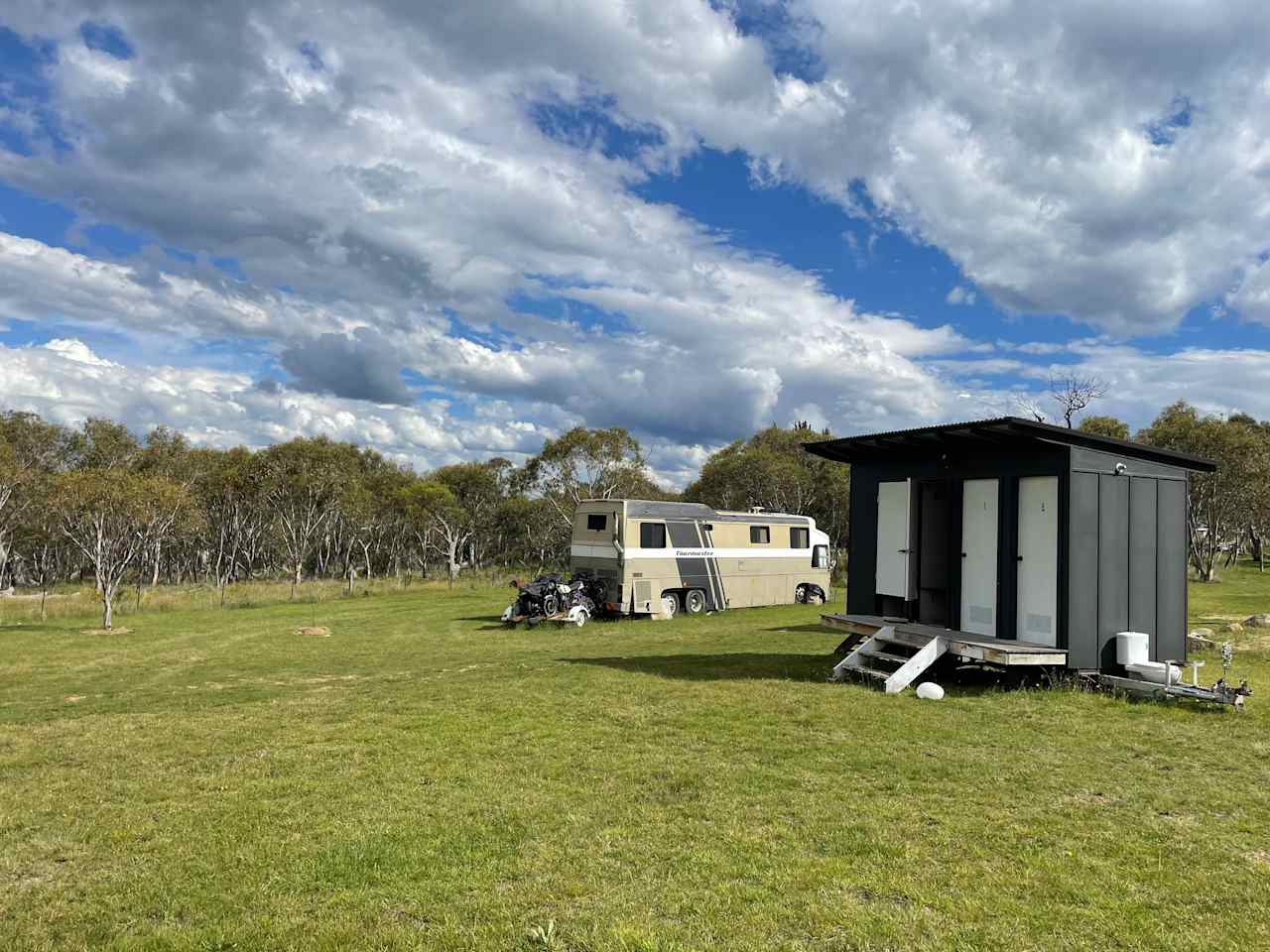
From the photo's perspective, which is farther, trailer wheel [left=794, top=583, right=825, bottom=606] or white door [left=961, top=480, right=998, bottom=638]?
trailer wheel [left=794, top=583, right=825, bottom=606]

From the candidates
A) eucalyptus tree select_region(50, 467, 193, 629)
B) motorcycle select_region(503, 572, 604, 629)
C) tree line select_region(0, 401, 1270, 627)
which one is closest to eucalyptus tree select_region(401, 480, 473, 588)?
tree line select_region(0, 401, 1270, 627)

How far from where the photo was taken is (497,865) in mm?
4625

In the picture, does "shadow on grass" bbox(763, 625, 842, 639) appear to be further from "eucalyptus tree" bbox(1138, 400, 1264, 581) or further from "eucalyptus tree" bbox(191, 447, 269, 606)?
"eucalyptus tree" bbox(191, 447, 269, 606)

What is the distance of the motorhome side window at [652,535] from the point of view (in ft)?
69.1

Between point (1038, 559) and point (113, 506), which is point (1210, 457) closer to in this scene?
point (1038, 559)

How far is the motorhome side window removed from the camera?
69.1ft

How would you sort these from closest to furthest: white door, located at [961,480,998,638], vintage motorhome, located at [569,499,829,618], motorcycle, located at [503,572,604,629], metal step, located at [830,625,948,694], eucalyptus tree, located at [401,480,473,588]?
metal step, located at [830,625,948,694] → white door, located at [961,480,998,638] → motorcycle, located at [503,572,604,629] → vintage motorhome, located at [569,499,829,618] → eucalyptus tree, located at [401,480,473,588]

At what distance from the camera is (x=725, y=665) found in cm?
1230

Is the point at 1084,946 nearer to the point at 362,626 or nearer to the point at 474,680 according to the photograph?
the point at 474,680

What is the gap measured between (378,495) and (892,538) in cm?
3943

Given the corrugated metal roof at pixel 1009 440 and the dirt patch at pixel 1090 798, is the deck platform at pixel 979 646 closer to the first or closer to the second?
the corrugated metal roof at pixel 1009 440

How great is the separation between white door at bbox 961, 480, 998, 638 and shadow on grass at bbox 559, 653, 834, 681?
2.16 meters

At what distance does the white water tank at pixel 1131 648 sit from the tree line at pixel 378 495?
2622cm

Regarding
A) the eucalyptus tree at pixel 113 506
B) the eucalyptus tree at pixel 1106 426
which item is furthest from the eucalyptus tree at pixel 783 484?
the eucalyptus tree at pixel 113 506
